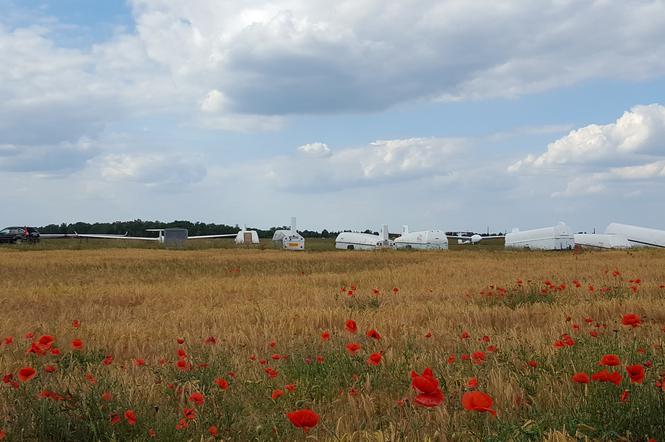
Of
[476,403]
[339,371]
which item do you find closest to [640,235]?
[339,371]

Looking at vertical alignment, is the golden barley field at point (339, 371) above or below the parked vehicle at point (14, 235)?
below

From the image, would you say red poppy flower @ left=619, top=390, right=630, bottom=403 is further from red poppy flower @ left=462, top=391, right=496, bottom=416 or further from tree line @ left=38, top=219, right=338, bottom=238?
tree line @ left=38, top=219, right=338, bottom=238

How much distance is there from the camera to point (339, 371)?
17.2ft

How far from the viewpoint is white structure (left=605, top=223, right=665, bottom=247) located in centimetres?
7444

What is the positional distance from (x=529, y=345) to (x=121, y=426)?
14.0 ft

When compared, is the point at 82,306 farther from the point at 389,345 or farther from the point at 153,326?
the point at 389,345

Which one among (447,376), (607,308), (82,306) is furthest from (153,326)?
(607,308)

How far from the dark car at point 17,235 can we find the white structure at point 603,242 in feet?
210

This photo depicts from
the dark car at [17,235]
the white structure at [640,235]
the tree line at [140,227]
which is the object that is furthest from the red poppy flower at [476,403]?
the tree line at [140,227]

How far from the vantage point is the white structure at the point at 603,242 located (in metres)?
70.6

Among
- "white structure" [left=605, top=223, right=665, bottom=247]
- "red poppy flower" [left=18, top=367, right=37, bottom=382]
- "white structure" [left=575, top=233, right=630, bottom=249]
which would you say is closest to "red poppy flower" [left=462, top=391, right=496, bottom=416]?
"red poppy flower" [left=18, top=367, right=37, bottom=382]

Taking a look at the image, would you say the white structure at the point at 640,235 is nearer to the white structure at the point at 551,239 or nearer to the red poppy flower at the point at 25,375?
the white structure at the point at 551,239

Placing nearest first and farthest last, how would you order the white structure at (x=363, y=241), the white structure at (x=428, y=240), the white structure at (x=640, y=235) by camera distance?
the white structure at (x=640, y=235) → the white structure at (x=428, y=240) → the white structure at (x=363, y=241)

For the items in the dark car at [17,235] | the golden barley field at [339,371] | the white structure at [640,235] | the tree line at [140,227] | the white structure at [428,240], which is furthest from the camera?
the tree line at [140,227]
